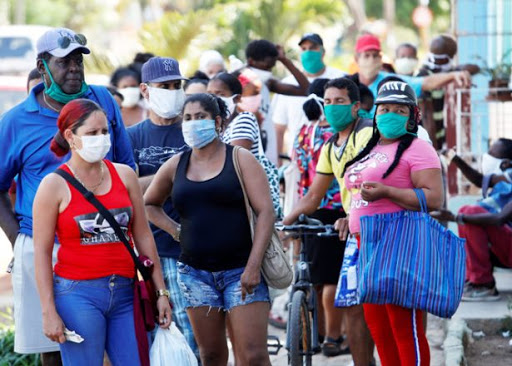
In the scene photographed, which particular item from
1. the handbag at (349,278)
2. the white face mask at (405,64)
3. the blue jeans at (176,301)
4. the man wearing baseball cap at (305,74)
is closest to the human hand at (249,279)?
the handbag at (349,278)

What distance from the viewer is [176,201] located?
20.1 feet

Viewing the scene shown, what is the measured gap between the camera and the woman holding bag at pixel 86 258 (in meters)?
5.25

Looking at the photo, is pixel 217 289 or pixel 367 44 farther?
pixel 367 44

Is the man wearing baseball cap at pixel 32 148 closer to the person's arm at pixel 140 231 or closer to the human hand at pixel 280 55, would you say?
the person's arm at pixel 140 231

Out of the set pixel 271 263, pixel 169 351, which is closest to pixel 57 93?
pixel 271 263

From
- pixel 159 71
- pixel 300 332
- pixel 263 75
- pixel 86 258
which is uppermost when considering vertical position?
pixel 263 75

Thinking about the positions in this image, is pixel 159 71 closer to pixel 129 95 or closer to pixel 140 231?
pixel 140 231

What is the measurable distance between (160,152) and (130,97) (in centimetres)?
388

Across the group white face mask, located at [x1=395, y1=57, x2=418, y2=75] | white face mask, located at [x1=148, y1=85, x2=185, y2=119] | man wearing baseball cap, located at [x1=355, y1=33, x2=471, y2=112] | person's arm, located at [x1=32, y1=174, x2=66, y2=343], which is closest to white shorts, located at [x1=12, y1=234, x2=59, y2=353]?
person's arm, located at [x1=32, y1=174, x2=66, y2=343]

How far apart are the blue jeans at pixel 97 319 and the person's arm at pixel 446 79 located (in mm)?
4879

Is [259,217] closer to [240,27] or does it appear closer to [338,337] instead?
[338,337]

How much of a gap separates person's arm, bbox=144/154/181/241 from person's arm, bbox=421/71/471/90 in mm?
3694

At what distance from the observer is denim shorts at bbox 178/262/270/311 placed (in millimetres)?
5961

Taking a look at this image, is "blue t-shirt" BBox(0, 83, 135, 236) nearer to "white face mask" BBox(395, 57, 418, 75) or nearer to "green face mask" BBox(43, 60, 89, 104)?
"green face mask" BBox(43, 60, 89, 104)
